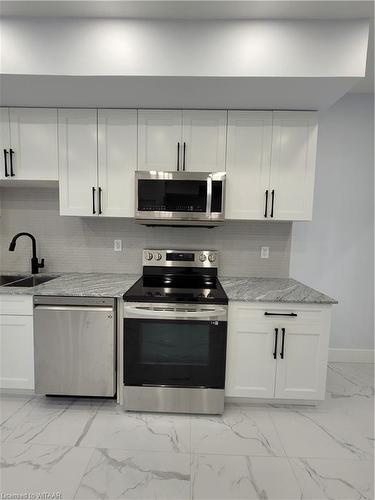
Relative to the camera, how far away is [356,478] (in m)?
1.53

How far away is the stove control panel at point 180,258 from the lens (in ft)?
8.36

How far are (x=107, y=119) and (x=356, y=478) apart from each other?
2.92 metres

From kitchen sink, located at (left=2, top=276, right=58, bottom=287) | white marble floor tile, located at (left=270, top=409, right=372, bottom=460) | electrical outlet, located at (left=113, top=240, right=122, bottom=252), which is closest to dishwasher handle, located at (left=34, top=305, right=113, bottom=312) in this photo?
kitchen sink, located at (left=2, top=276, right=58, bottom=287)

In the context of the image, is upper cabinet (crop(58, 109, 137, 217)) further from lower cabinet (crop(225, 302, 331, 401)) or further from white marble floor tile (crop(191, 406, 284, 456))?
white marble floor tile (crop(191, 406, 284, 456))

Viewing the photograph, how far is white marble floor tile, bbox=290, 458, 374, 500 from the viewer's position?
144cm

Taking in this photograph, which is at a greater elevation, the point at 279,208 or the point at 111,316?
the point at 279,208

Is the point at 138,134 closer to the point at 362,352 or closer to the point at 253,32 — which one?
the point at 253,32

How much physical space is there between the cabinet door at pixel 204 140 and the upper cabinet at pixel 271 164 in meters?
0.07

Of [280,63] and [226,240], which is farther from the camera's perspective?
[226,240]

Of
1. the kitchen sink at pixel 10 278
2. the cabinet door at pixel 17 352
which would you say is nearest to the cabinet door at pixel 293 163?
the cabinet door at pixel 17 352

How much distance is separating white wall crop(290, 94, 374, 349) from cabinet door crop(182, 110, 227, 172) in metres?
1.09

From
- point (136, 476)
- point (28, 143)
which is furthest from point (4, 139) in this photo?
point (136, 476)

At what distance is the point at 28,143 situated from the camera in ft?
7.41

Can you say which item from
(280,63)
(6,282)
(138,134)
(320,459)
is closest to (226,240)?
(138,134)
